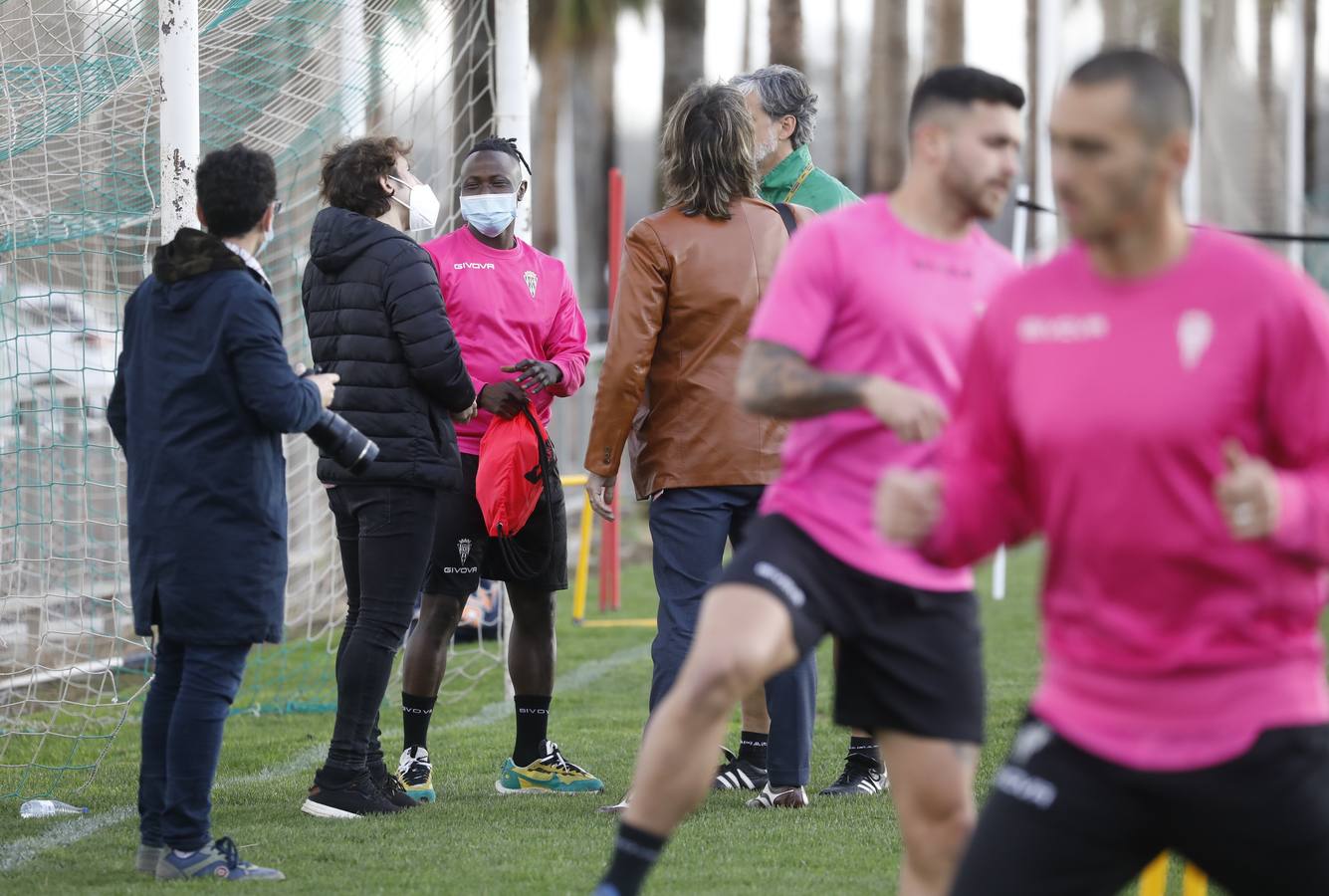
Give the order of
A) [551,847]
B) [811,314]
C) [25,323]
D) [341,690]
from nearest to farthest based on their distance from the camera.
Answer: [811,314], [551,847], [341,690], [25,323]

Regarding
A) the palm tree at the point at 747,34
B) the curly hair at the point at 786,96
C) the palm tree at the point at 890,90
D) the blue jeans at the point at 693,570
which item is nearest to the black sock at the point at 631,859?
the blue jeans at the point at 693,570

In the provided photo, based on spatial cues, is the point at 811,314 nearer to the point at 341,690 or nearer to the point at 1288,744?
the point at 1288,744

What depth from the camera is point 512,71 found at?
7938 millimetres

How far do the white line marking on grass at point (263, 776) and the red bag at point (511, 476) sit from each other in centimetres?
150

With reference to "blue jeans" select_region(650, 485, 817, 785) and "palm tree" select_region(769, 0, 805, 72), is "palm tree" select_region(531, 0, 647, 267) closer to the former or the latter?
"palm tree" select_region(769, 0, 805, 72)

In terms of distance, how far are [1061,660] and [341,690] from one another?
354 centimetres

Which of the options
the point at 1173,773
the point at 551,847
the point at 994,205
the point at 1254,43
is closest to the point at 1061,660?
the point at 1173,773

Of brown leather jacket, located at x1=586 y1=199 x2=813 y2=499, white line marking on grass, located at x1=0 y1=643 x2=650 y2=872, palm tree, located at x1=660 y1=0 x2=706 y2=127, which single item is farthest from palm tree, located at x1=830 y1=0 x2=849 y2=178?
brown leather jacket, located at x1=586 y1=199 x2=813 y2=499

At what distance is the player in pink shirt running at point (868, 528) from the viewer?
337 cm

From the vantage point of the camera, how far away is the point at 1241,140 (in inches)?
1590

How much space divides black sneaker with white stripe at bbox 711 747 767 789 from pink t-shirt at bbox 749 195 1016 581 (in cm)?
278

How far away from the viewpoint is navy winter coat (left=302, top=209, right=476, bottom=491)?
5559mm

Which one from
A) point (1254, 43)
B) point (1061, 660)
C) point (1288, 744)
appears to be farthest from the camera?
point (1254, 43)

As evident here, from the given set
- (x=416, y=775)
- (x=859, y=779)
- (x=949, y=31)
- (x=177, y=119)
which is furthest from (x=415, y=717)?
(x=949, y=31)
